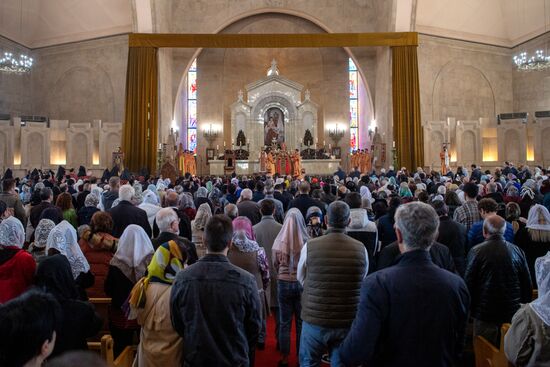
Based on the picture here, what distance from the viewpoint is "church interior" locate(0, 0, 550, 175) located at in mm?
21734

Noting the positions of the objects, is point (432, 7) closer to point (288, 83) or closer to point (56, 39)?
point (288, 83)

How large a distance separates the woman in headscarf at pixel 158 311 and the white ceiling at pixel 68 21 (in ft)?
69.5

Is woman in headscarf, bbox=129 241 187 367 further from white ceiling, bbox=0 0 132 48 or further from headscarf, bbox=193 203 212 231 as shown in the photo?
white ceiling, bbox=0 0 132 48

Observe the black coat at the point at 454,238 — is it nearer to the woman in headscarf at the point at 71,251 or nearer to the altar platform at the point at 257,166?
the woman in headscarf at the point at 71,251

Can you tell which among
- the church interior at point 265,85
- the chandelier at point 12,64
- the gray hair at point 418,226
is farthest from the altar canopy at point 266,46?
the gray hair at point 418,226

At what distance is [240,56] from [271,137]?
4680 millimetres

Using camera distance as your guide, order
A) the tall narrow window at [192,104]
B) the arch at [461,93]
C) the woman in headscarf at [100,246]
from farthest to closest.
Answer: the tall narrow window at [192,104] → the arch at [461,93] → the woman in headscarf at [100,246]

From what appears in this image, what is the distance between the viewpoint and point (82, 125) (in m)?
21.8

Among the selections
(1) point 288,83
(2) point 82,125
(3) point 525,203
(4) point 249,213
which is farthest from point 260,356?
(1) point 288,83

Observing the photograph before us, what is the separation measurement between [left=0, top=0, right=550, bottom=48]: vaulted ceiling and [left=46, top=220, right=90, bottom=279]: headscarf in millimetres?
19207

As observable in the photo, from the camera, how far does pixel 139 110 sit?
21703mm

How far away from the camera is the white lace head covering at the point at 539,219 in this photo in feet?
16.4

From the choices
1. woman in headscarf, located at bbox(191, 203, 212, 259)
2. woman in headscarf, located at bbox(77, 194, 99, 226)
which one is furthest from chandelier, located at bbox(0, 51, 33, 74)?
woman in headscarf, located at bbox(191, 203, 212, 259)

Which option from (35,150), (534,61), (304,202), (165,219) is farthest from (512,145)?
(165,219)
